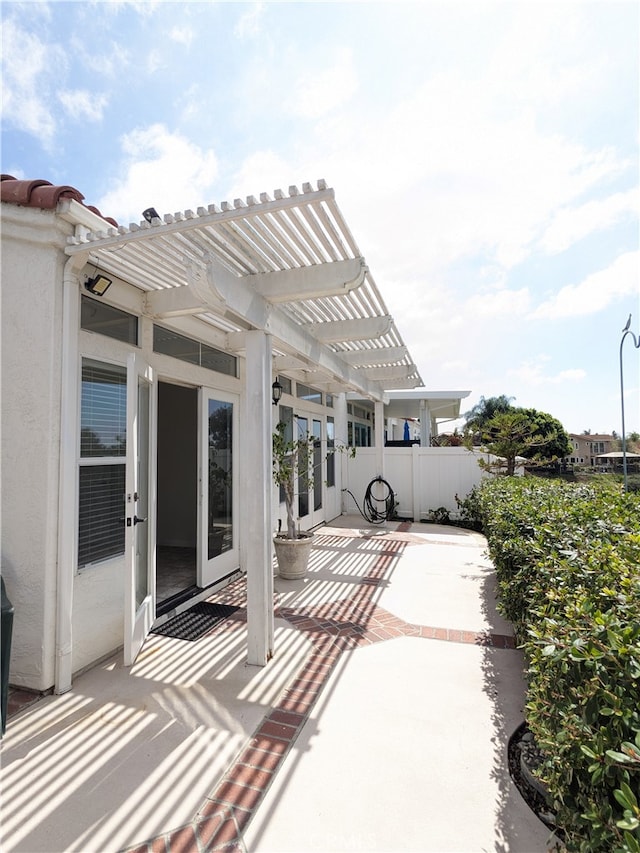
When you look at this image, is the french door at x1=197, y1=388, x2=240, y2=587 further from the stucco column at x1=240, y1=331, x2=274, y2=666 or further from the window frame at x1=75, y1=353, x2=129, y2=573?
the stucco column at x1=240, y1=331, x2=274, y2=666

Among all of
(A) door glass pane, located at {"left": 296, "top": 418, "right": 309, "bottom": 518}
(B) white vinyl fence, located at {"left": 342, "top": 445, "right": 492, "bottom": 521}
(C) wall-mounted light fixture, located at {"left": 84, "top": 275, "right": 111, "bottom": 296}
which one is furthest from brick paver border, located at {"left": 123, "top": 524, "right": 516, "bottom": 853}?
(B) white vinyl fence, located at {"left": 342, "top": 445, "right": 492, "bottom": 521}

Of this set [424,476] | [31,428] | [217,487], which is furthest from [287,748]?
[424,476]

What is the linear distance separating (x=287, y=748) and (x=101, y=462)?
2495mm

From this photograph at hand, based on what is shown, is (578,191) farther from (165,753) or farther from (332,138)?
(165,753)

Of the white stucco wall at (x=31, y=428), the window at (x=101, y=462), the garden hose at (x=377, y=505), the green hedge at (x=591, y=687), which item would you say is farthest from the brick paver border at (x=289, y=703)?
the garden hose at (x=377, y=505)

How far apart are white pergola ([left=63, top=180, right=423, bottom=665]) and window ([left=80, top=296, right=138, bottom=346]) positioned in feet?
0.76

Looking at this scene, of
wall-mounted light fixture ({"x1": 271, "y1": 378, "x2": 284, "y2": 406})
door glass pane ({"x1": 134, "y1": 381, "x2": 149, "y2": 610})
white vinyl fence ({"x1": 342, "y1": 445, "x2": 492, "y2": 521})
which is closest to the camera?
door glass pane ({"x1": 134, "y1": 381, "x2": 149, "y2": 610})

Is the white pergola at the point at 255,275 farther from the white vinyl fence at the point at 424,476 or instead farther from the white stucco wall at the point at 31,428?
the white vinyl fence at the point at 424,476

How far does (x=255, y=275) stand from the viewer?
369 centimetres

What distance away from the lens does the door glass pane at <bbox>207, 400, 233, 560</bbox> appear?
5238 millimetres

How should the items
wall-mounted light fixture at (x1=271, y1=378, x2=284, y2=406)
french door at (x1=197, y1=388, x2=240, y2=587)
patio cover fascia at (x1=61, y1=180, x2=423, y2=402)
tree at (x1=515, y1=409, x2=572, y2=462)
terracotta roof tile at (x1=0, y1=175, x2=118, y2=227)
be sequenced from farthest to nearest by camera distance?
tree at (x1=515, y1=409, x2=572, y2=462)
wall-mounted light fixture at (x1=271, y1=378, x2=284, y2=406)
french door at (x1=197, y1=388, x2=240, y2=587)
terracotta roof tile at (x1=0, y1=175, x2=118, y2=227)
patio cover fascia at (x1=61, y1=180, x2=423, y2=402)

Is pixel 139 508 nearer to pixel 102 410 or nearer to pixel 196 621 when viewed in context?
pixel 102 410

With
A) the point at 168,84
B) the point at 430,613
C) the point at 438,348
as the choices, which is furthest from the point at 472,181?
the point at 438,348

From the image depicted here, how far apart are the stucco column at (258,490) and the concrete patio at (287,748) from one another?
0.47 metres
